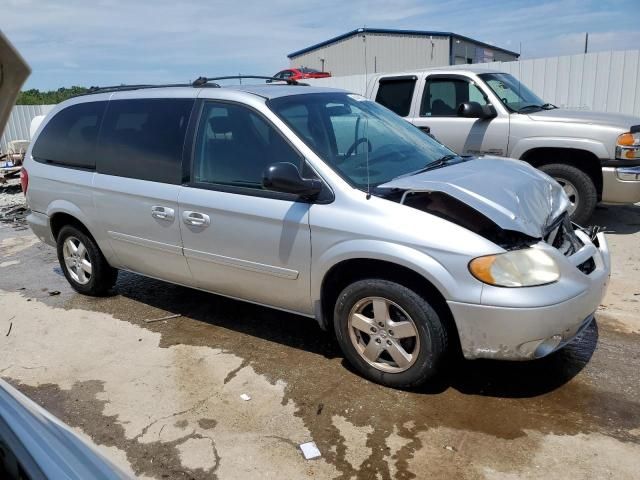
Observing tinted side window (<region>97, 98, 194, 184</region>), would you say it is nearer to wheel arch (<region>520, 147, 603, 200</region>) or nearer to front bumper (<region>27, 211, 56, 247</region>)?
front bumper (<region>27, 211, 56, 247</region>)

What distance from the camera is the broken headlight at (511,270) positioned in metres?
2.98

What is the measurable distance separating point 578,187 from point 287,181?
14.9 feet

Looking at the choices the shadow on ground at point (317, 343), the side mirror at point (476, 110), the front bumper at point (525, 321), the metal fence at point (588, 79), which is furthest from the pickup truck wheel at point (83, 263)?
the metal fence at point (588, 79)

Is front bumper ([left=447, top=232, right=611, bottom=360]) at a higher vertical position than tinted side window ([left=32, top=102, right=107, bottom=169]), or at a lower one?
lower

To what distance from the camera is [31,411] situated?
1.70 metres

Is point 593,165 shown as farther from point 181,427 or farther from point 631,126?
point 181,427

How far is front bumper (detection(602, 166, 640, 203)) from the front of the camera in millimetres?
6293

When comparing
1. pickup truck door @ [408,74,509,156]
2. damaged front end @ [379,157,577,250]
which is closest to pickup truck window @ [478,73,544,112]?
pickup truck door @ [408,74,509,156]

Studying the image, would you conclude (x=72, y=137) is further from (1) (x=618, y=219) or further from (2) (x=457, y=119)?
(1) (x=618, y=219)

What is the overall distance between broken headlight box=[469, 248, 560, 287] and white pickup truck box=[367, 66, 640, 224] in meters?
3.78

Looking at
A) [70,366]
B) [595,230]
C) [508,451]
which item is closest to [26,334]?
[70,366]

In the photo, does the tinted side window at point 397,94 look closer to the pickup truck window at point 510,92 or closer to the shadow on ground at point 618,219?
the pickup truck window at point 510,92

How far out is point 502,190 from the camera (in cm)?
342

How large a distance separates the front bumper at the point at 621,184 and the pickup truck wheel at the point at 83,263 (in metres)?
5.35
